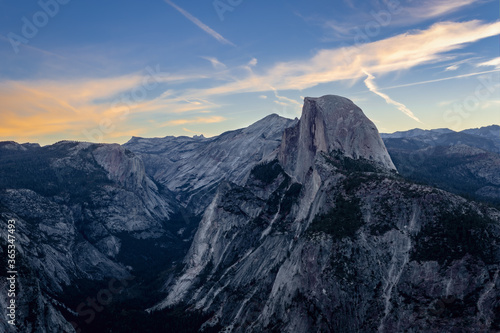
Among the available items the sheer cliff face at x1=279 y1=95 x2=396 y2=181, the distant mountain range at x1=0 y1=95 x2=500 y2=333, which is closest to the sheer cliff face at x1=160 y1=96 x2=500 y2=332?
the distant mountain range at x1=0 y1=95 x2=500 y2=333

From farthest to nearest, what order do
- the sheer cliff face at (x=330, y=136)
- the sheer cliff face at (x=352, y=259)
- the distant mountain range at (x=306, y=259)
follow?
the sheer cliff face at (x=330, y=136) < the distant mountain range at (x=306, y=259) < the sheer cliff face at (x=352, y=259)

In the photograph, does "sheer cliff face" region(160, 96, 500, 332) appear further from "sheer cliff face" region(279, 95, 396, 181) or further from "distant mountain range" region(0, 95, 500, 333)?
"sheer cliff face" region(279, 95, 396, 181)

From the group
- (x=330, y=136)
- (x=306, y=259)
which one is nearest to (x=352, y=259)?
(x=306, y=259)

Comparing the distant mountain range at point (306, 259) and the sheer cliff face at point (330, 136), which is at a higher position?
the sheer cliff face at point (330, 136)

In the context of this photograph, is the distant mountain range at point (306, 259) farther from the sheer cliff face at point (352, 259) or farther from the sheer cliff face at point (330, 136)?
the sheer cliff face at point (330, 136)

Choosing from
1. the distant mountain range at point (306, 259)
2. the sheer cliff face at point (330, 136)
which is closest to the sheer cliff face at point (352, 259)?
the distant mountain range at point (306, 259)

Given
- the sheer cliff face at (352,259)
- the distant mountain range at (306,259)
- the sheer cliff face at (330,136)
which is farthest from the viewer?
the sheer cliff face at (330,136)

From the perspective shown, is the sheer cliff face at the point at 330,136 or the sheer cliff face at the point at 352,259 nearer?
the sheer cliff face at the point at 352,259
